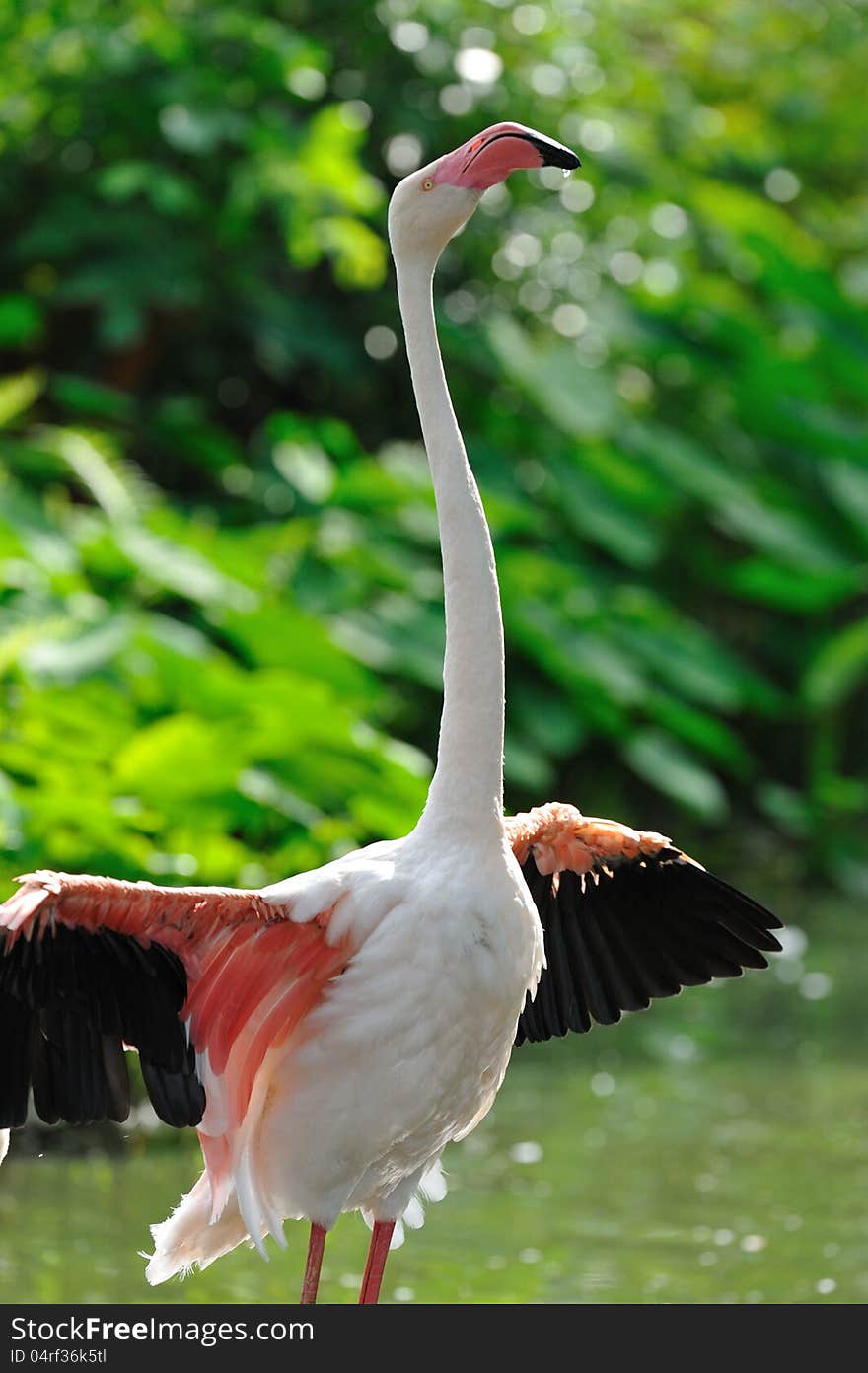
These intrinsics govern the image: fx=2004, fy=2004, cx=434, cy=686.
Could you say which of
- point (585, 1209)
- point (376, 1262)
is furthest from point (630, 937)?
point (585, 1209)

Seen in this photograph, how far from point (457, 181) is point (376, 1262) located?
1.73 meters

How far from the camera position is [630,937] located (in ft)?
11.7

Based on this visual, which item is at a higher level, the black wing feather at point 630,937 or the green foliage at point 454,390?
the black wing feather at point 630,937

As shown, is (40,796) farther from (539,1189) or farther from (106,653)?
(539,1189)

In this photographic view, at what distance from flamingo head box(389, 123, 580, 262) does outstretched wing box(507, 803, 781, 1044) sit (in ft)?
3.29

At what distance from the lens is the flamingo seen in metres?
2.86

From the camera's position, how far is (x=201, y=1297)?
13.1 ft

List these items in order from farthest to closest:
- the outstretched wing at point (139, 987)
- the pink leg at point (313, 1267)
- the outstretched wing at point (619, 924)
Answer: the outstretched wing at point (619, 924) → the pink leg at point (313, 1267) → the outstretched wing at point (139, 987)

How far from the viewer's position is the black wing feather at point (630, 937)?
138 inches

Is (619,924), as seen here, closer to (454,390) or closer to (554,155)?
(554,155)

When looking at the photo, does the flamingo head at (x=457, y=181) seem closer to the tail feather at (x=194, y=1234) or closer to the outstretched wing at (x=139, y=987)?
the outstretched wing at (x=139, y=987)

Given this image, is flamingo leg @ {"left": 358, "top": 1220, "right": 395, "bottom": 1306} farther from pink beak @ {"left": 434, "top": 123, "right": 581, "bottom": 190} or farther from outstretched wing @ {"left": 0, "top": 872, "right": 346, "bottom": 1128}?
pink beak @ {"left": 434, "top": 123, "right": 581, "bottom": 190}

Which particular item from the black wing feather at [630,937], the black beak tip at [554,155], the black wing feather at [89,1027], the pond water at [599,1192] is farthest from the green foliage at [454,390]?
the black beak tip at [554,155]
